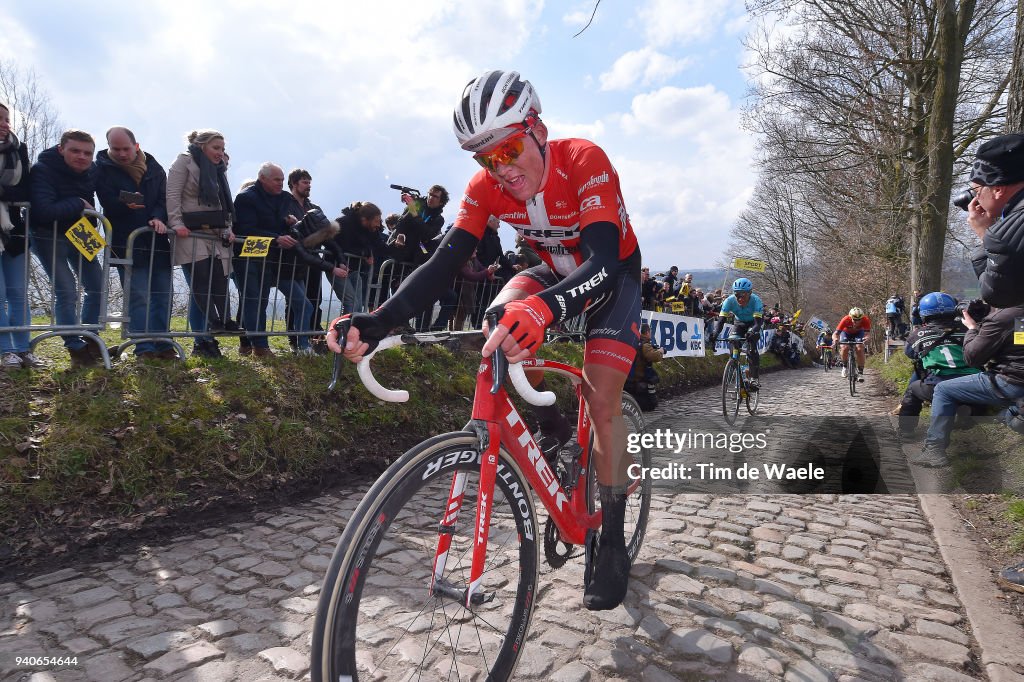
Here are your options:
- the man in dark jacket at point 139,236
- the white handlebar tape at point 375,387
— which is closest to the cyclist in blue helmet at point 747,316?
the man in dark jacket at point 139,236

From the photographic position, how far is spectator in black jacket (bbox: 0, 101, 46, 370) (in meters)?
5.04

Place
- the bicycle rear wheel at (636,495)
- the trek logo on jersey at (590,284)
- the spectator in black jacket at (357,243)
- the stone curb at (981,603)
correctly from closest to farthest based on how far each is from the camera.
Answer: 1. the trek logo on jersey at (590,284)
2. the stone curb at (981,603)
3. the bicycle rear wheel at (636,495)
4. the spectator in black jacket at (357,243)

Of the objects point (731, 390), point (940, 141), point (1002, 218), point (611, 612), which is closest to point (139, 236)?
point (611, 612)

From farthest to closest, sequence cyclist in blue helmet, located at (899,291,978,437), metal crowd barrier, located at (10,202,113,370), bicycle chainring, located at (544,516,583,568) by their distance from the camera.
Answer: cyclist in blue helmet, located at (899,291,978,437)
metal crowd barrier, located at (10,202,113,370)
bicycle chainring, located at (544,516,583,568)

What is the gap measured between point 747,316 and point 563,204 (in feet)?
29.9

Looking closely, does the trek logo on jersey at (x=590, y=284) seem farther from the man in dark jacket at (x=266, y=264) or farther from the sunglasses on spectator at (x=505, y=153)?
the man in dark jacket at (x=266, y=264)

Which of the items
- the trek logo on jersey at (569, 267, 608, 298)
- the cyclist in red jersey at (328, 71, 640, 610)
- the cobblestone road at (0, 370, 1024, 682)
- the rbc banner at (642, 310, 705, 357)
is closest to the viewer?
the trek logo on jersey at (569, 267, 608, 298)

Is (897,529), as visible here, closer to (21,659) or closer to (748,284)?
(21,659)

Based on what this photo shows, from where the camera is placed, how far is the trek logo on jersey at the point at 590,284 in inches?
88.7

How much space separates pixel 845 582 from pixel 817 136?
1976cm

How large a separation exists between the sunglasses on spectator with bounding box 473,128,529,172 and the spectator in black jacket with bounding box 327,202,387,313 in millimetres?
5342

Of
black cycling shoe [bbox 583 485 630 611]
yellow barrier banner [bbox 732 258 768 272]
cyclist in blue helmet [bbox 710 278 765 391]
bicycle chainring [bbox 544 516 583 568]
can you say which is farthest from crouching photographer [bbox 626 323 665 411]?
yellow barrier banner [bbox 732 258 768 272]

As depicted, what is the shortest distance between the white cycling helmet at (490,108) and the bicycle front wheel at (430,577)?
1.32 metres

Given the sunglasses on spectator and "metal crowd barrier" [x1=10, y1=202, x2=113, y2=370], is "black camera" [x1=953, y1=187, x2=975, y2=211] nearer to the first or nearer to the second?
the sunglasses on spectator
